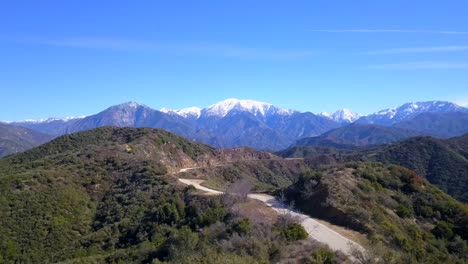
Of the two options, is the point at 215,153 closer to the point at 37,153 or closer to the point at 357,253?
the point at 37,153

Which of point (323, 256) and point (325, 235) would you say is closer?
point (323, 256)

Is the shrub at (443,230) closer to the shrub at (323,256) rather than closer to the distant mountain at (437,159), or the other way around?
the shrub at (323,256)

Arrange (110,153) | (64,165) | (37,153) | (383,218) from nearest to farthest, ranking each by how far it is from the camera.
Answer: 1. (383,218)
2. (64,165)
3. (110,153)
4. (37,153)

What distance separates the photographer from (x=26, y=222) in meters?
39.8

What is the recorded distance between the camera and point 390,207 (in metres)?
35.5

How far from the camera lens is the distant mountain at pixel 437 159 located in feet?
310

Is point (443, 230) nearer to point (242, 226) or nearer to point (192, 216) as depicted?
point (242, 226)

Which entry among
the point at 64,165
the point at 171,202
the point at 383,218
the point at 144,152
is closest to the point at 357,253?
the point at 383,218

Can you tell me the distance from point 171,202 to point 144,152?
104 ft

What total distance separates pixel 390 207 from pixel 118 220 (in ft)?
77.8

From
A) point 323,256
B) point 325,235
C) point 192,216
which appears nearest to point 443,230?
point 325,235

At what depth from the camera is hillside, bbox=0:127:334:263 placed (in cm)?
2409

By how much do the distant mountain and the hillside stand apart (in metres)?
64.0

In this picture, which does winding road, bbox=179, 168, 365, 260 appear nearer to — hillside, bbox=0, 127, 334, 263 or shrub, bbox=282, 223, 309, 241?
shrub, bbox=282, 223, 309, 241
